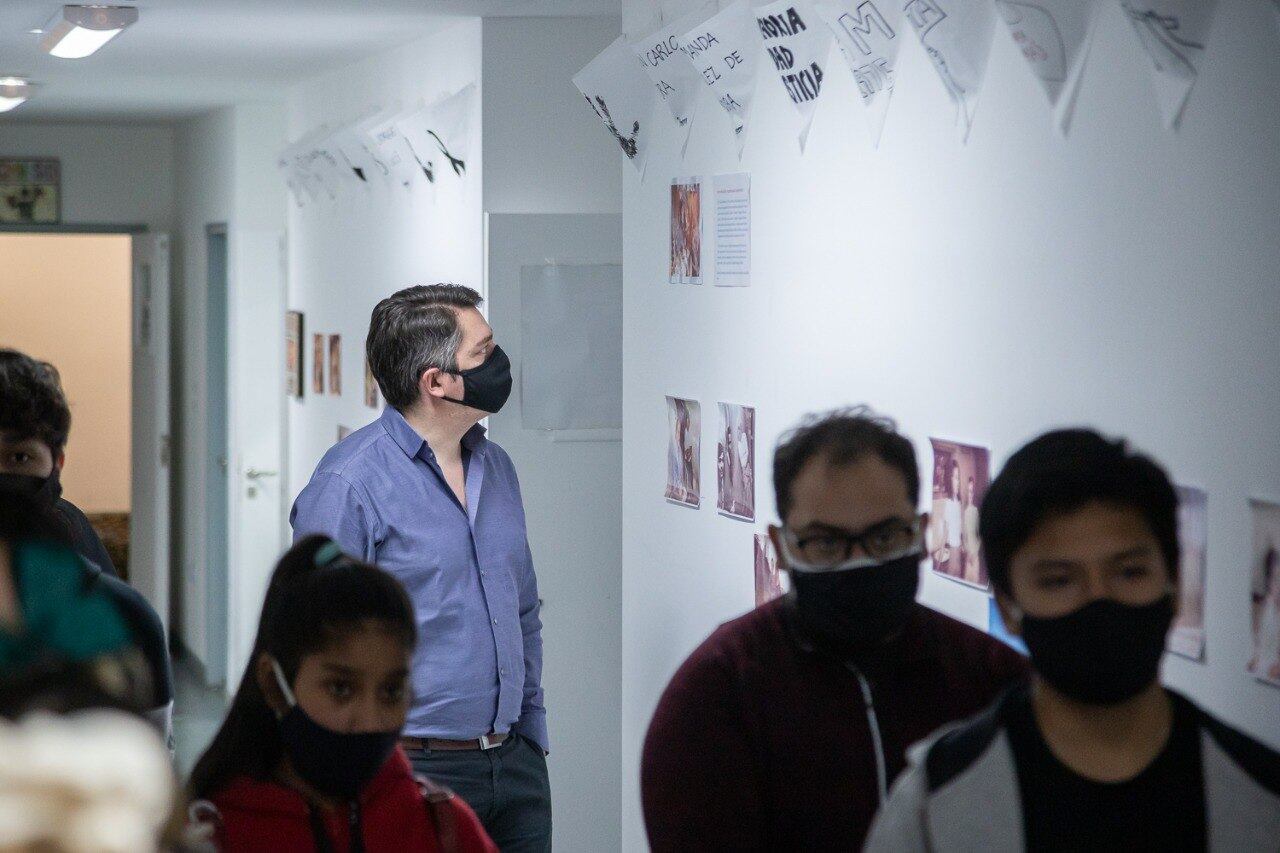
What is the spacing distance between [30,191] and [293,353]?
2785 millimetres

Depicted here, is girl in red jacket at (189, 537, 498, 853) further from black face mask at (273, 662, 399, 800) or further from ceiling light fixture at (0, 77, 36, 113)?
ceiling light fixture at (0, 77, 36, 113)

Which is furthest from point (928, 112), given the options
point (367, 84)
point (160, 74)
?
point (160, 74)

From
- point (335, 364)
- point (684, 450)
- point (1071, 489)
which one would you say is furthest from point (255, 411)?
point (1071, 489)

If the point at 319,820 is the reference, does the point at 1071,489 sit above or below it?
above

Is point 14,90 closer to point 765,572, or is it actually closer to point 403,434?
point 403,434

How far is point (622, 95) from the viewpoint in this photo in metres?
3.80

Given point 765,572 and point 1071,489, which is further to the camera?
point 765,572

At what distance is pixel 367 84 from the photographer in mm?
5926

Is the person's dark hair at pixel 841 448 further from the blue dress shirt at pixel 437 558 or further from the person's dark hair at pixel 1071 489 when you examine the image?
the blue dress shirt at pixel 437 558

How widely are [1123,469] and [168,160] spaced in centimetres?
875

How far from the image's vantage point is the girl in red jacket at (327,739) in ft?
5.71

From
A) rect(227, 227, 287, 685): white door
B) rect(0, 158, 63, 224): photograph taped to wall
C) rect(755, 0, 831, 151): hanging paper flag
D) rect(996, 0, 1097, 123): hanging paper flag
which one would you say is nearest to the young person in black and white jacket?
rect(996, 0, 1097, 123): hanging paper flag

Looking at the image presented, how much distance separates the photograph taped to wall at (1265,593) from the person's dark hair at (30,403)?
5.96 feet

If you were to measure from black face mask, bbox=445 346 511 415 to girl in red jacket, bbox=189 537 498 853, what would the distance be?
1414mm
